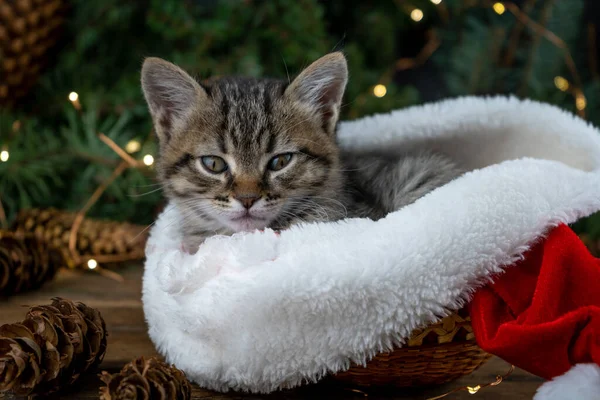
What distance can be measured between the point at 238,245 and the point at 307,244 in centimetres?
12

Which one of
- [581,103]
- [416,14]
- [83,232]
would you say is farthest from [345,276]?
[416,14]

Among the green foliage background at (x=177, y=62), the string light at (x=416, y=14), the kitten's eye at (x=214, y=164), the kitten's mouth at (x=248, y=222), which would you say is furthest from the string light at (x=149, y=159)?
the string light at (x=416, y=14)

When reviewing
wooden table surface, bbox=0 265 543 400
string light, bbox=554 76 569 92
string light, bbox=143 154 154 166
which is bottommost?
wooden table surface, bbox=0 265 543 400

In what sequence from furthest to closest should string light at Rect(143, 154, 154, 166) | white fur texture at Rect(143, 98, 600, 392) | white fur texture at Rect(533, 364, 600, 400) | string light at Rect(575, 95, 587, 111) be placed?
string light at Rect(575, 95, 587, 111), string light at Rect(143, 154, 154, 166), white fur texture at Rect(143, 98, 600, 392), white fur texture at Rect(533, 364, 600, 400)

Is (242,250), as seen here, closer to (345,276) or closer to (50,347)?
(345,276)

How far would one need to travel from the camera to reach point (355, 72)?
216 centimetres

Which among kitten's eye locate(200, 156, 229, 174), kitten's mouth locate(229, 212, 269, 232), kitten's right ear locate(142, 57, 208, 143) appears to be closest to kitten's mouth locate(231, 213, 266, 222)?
kitten's mouth locate(229, 212, 269, 232)

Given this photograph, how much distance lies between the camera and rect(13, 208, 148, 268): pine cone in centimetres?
185

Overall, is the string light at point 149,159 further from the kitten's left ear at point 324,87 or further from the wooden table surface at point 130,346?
the kitten's left ear at point 324,87

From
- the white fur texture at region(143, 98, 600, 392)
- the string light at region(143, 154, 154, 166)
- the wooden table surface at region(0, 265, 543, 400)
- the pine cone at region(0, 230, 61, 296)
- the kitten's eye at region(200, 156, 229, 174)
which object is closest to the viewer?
the white fur texture at region(143, 98, 600, 392)

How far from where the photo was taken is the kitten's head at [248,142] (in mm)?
1250

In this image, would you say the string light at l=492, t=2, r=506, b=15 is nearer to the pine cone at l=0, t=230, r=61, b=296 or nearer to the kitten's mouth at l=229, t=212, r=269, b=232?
the kitten's mouth at l=229, t=212, r=269, b=232

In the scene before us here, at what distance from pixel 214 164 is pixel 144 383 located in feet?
1.64

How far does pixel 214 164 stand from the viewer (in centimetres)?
129
